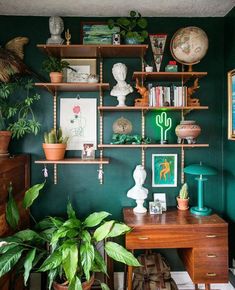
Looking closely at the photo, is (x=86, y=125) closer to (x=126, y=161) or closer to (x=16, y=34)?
(x=126, y=161)

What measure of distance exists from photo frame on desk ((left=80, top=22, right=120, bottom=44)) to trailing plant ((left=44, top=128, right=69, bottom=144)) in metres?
0.86

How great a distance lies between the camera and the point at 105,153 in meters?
2.49

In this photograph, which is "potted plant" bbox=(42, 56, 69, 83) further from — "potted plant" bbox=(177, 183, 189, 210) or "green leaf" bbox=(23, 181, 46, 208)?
"potted plant" bbox=(177, 183, 189, 210)

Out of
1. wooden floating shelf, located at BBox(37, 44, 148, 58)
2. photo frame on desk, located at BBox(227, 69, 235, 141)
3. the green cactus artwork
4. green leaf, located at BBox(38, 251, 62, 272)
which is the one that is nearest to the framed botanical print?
photo frame on desk, located at BBox(227, 69, 235, 141)

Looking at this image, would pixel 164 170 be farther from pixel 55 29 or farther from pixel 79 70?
pixel 55 29

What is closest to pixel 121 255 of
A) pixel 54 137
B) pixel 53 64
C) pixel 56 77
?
pixel 54 137

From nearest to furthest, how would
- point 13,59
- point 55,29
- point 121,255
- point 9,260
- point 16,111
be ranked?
point 9,260 → point 121,255 → point 13,59 → point 55,29 → point 16,111

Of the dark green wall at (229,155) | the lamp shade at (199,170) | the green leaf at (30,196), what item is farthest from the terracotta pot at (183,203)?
the green leaf at (30,196)

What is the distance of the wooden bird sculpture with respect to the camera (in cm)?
214

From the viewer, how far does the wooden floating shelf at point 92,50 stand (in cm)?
218

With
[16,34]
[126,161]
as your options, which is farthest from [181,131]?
[16,34]

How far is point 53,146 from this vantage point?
2.23 metres

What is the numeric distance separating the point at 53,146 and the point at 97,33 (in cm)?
110

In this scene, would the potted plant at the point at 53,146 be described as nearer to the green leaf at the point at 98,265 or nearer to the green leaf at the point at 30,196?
the green leaf at the point at 30,196
